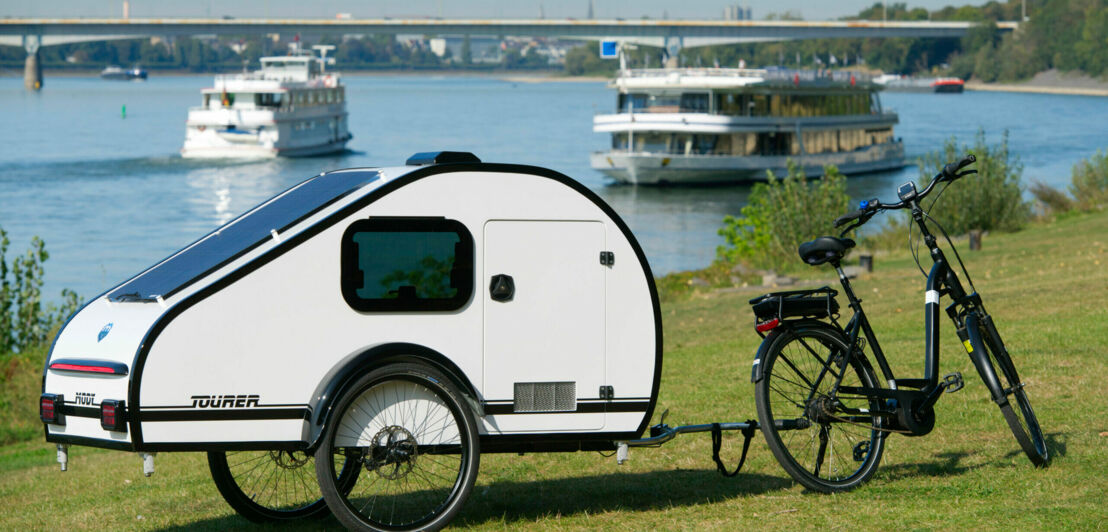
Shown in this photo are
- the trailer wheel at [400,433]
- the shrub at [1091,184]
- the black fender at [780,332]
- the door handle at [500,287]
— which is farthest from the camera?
the shrub at [1091,184]

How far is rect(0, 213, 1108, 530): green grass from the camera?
611 cm

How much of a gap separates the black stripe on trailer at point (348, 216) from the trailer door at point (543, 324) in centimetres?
12

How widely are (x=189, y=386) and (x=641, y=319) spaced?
2130mm

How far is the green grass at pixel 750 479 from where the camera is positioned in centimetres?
611

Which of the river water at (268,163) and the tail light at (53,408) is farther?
the river water at (268,163)

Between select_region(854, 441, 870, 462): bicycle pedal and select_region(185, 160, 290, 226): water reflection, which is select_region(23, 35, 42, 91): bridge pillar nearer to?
select_region(185, 160, 290, 226): water reflection

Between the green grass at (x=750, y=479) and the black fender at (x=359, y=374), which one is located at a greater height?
the black fender at (x=359, y=374)

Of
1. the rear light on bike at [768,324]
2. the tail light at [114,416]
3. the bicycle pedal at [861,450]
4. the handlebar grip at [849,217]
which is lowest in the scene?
the bicycle pedal at [861,450]

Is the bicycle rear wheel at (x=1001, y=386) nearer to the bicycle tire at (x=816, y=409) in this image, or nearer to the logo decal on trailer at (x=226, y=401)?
the bicycle tire at (x=816, y=409)

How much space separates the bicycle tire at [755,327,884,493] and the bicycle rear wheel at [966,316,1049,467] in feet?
1.82

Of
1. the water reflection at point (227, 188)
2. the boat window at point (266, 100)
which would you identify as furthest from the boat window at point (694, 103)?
the boat window at point (266, 100)

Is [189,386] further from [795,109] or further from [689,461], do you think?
[795,109]

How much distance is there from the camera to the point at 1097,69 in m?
150

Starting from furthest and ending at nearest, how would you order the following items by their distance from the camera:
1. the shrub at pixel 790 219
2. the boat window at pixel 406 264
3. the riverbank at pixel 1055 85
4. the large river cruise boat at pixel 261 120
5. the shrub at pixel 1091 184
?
1. the riverbank at pixel 1055 85
2. the large river cruise boat at pixel 261 120
3. the shrub at pixel 1091 184
4. the shrub at pixel 790 219
5. the boat window at pixel 406 264
